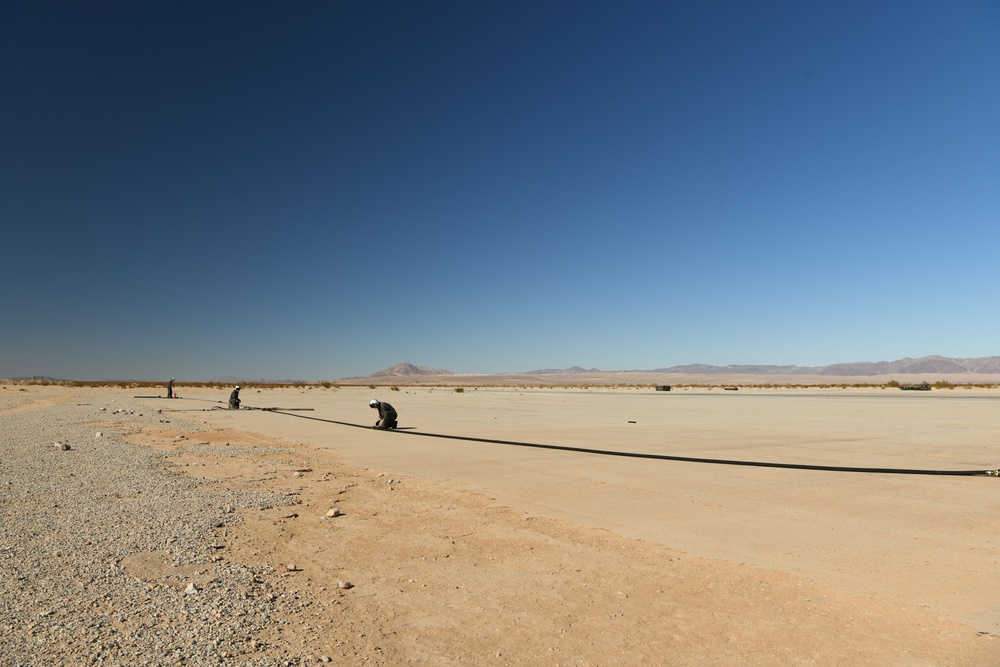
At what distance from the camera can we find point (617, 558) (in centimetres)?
638

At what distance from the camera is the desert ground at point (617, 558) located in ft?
14.3

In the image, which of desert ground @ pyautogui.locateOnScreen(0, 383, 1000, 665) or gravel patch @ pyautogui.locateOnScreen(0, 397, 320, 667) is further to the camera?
desert ground @ pyautogui.locateOnScreen(0, 383, 1000, 665)

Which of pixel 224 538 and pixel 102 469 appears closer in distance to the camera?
pixel 224 538

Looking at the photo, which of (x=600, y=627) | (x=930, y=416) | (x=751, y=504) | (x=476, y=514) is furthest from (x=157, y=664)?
(x=930, y=416)

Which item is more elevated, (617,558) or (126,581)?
(126,581)

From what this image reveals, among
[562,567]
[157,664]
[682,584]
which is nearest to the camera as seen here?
[157,664]

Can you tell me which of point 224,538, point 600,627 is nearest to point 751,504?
point 600,627

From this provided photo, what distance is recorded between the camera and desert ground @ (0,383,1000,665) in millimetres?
4367

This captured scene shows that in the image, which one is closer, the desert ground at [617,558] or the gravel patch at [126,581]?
the gravel patch at [126,581]

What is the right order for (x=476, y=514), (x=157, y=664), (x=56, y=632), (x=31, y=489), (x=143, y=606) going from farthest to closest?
(x=31, y=489) < (x=476, y=514) < (x=143, y=606) < (x=56, y=632) < (x=157, y=664)

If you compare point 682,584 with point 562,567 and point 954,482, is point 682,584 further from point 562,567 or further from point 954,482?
point 954,482

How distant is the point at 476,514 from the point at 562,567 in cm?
252

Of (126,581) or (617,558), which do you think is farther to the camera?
(617,558)

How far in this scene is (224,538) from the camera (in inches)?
275
